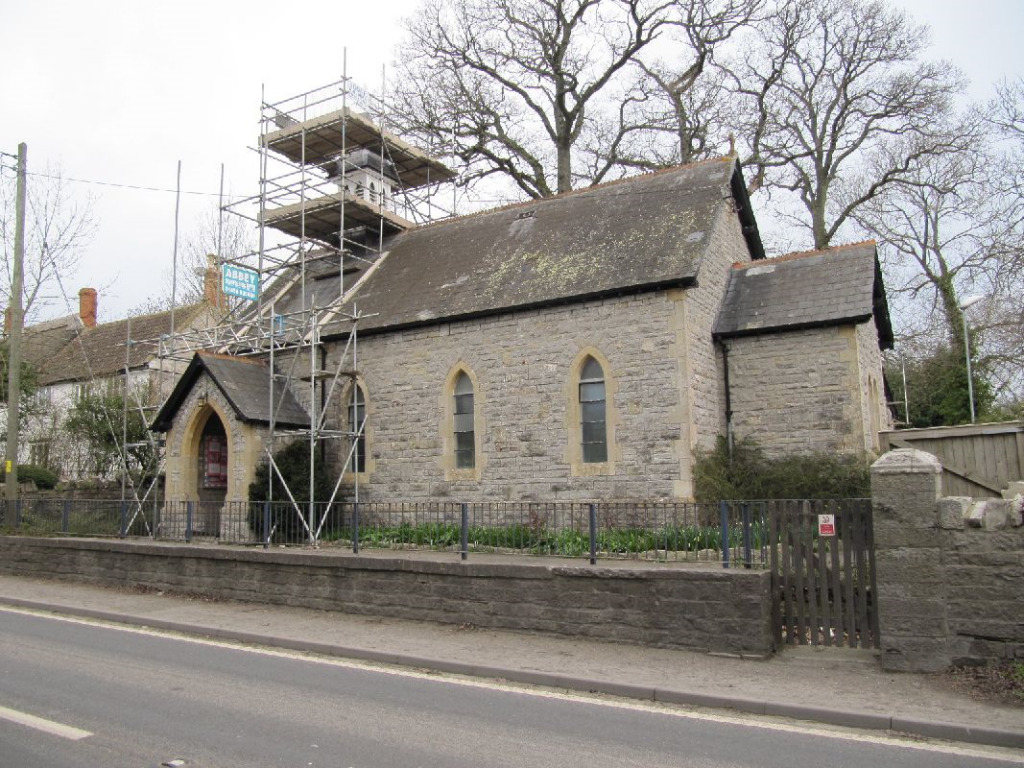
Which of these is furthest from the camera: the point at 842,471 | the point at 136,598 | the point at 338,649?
the point at 842,471

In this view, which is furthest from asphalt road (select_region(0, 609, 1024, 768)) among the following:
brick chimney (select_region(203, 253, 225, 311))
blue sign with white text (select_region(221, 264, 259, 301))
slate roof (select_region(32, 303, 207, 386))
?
slate roof (select_region(32, 303, 207, 386))

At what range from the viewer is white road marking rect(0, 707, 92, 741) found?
20.4 ft

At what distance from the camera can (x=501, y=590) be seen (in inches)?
403

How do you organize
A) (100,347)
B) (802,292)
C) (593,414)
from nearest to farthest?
(593,414) < (802,292) < (100,347)

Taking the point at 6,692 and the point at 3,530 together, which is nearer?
the point at 6,692

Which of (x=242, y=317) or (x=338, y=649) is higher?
(x=242, y=317)

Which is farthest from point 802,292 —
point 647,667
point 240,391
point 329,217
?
point 329,217

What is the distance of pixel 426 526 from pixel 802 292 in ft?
29.9

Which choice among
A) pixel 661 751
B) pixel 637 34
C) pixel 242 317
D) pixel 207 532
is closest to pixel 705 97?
pixel 637 34

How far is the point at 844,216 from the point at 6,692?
101ft

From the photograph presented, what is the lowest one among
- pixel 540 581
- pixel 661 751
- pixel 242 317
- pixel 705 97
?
pixel 661 751

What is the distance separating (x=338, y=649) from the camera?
9.46m

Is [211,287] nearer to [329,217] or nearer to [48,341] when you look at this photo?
[329,217]

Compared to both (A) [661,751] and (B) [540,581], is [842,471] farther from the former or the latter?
(A) [661,751]
